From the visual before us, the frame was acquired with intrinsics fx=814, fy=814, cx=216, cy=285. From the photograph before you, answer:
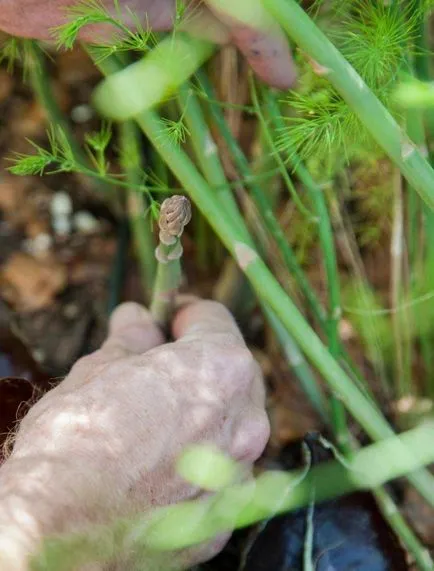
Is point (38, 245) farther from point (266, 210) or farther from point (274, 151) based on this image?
point (274, 151)

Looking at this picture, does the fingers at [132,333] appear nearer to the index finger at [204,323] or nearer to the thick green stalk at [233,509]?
the index finger at [204,323]

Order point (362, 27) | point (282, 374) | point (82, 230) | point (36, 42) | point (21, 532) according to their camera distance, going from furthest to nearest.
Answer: point (82, 230) < point (282, 374) < point (36, 42) < point (362, 27) < point (21, 532)

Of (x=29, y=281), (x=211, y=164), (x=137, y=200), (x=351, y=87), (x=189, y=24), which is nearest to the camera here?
(x=351, y=87)

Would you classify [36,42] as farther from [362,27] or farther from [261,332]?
[261,332]

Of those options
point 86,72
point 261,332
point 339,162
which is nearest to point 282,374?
point 261,332

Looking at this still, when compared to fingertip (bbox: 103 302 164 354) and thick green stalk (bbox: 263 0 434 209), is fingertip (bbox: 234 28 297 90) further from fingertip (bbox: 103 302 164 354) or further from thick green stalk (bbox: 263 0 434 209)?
fingertip (bbox: 103 302 164 354)

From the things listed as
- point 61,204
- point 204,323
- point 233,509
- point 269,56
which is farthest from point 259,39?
point 61,204

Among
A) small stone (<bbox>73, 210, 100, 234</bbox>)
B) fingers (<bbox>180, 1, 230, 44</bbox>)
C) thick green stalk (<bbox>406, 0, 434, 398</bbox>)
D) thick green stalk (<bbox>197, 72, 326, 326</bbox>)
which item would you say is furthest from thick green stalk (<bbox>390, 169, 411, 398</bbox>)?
small stone (<bbox>73, 210, 100, 234</bbox>)

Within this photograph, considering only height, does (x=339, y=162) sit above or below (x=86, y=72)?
below
